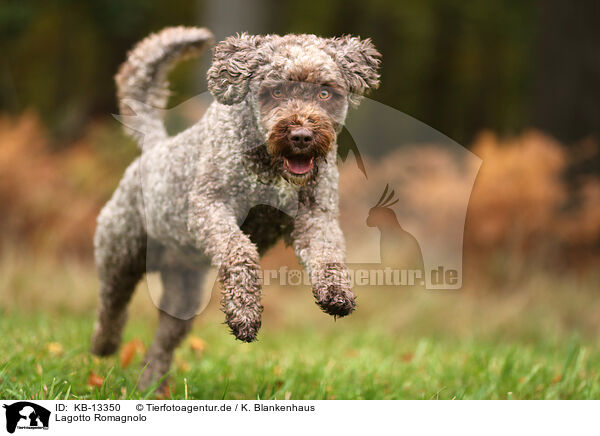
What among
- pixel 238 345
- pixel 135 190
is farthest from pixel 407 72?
pixel 135 190

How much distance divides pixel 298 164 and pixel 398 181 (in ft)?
15.2

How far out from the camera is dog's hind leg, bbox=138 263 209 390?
4.05 metres

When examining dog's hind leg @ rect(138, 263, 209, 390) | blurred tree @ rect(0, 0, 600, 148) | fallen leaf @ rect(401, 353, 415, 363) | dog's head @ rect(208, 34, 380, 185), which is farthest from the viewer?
blurred tree @ rect(0, 0, 600, 148)

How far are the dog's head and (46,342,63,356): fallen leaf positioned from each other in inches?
100

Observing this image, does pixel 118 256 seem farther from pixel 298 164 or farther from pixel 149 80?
pixel 298 164

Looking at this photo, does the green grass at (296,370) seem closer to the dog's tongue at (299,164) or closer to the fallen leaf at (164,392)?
the fallen leaf at (164,392)

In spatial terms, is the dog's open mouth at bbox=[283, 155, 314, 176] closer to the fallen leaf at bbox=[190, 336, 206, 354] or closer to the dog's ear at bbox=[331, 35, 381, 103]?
the dog's ear at bbox=[331, 35, 381, 103]

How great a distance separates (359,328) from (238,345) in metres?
1.87

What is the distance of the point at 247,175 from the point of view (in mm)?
2893

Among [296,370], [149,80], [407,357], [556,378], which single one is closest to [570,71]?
[407,357]

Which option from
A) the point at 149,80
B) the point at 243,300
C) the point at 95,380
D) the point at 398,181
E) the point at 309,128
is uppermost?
the point at 398,181

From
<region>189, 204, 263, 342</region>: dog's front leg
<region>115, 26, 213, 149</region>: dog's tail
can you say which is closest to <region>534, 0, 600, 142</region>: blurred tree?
<region>115, 26, 213, 149</region>: dog's tail

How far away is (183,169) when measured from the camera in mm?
3297
